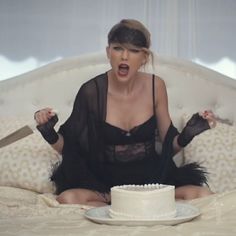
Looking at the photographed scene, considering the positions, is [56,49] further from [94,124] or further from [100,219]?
[100,219]

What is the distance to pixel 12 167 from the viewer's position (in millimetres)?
2270

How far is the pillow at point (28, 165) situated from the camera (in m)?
2.24

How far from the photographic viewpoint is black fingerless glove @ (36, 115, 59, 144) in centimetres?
203

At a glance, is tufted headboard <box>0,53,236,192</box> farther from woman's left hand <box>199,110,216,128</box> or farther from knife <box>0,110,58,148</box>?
knife <box>0,110,58,148</box>

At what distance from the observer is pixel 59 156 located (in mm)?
2348

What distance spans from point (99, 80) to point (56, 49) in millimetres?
661

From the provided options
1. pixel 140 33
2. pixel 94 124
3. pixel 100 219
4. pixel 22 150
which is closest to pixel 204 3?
pixel 140 33

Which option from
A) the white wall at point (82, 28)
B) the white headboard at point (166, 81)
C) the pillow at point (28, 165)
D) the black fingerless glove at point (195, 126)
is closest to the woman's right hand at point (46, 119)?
the pillow at point (28, 165)

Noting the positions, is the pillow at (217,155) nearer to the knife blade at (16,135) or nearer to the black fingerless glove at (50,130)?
the black fingerless glove at (50,130)

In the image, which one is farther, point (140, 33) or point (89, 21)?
point (89, 21)

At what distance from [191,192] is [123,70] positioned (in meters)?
0.56

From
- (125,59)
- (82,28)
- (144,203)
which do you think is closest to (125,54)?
(125,59)

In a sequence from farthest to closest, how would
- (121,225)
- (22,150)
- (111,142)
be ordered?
(22,150), (111,142), (121,225)

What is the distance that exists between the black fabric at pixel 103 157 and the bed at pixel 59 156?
14 centimetres
